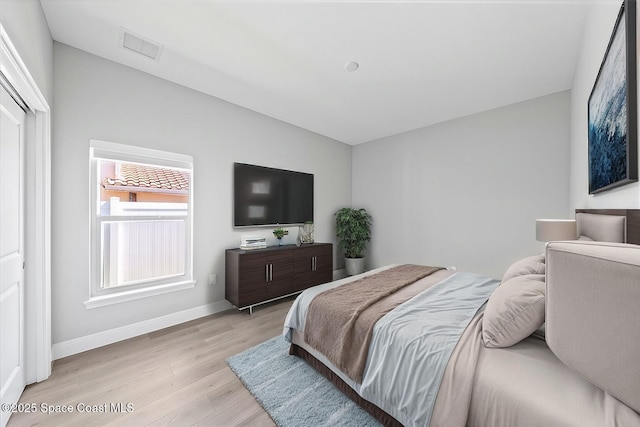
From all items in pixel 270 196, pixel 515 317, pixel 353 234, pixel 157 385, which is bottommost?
pixel 157 385

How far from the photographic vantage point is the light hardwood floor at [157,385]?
1.52 m

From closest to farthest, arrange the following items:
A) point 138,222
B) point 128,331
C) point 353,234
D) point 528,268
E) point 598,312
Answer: point 598,312, point 528,268, point 128,331, point 138,222, point 353,234

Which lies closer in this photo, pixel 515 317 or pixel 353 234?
pixel 515 317

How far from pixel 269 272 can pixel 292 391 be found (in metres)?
1.58

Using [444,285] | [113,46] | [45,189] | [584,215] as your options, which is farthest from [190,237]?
[584,215]

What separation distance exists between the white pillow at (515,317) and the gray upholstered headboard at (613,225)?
409 mm

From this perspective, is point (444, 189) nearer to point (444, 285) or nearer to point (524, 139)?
point (524, 139)

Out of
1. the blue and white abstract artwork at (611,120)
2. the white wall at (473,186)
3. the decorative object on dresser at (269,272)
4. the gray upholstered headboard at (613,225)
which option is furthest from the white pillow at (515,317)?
the white wall at (473,186)

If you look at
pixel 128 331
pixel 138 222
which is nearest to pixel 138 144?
pixel 138 222

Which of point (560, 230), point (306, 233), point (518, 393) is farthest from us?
point (306, 233)

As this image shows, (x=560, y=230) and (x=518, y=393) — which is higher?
(x=560, y=230)

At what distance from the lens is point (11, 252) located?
5.02ft

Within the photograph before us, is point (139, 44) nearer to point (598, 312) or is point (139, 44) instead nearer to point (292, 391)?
point (292, 391)

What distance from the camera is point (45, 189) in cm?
182
